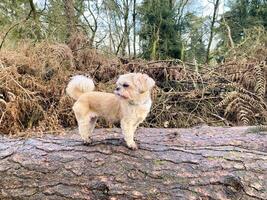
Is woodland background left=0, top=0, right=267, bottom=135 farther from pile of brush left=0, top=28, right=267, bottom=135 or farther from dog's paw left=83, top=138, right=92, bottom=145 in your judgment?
dog's paw left=83, top=138, right=92, bottom=145

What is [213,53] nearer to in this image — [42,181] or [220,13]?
[220,13]

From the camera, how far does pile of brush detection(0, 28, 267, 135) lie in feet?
13.2

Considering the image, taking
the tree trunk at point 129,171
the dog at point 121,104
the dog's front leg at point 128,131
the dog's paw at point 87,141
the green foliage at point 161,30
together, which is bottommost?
the tree trunk at point 129,171

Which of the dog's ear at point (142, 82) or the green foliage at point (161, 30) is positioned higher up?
the green foliage at point (161, 30)

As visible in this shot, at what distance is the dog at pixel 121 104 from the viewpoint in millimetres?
2270

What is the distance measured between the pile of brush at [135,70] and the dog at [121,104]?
1190mm

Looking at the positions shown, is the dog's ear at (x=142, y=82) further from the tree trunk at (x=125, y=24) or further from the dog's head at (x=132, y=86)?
the tree trunk at (x=125, y=24)

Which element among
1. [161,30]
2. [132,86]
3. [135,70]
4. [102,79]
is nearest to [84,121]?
[132,86]

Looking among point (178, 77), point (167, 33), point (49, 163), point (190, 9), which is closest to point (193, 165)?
point (49, 163)

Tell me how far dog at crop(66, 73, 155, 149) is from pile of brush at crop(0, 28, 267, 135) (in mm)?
1190

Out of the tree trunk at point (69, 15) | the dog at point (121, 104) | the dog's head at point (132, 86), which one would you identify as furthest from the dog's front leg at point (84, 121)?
the tree trunk at point (69, 15)

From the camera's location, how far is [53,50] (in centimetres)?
474

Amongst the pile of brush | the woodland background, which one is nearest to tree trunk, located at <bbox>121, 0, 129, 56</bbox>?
the woodland background

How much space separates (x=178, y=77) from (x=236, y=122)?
35.1 inches
